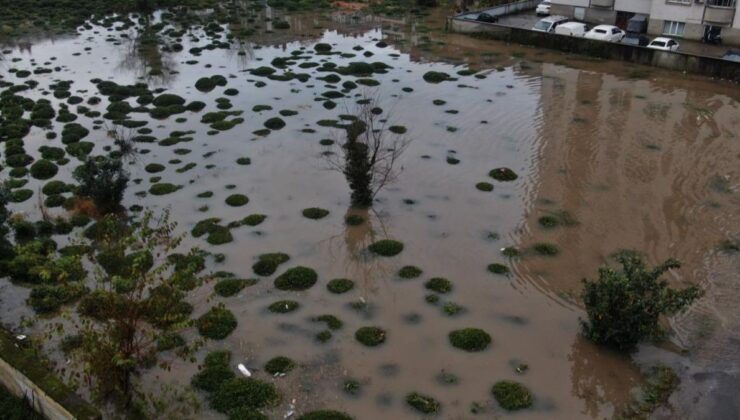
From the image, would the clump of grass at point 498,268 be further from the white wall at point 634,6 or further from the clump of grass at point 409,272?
the white wall at point 634,6

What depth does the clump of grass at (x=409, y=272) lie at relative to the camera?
19333 millimetres

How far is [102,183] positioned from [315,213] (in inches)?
312

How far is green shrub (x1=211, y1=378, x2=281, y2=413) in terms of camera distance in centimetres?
1429

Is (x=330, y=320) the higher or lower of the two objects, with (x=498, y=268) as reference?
lower

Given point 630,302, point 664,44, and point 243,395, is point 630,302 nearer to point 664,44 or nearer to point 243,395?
point 243,395

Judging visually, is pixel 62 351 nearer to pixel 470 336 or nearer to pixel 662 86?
pixel 470 336

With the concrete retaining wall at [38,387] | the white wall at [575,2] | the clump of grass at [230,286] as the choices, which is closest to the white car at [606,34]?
the white wall at [575,2]

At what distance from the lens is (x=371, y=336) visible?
1666cm

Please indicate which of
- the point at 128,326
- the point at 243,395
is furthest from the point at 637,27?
the point at 128,326

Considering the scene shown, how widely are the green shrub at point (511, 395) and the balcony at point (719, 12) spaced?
1542 inches

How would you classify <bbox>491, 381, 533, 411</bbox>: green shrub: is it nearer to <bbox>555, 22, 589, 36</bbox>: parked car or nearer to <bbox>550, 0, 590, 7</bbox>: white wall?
<bbox>555, 22, 589, 36</bbox>: parked car

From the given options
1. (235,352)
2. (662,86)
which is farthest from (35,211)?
(662,86)

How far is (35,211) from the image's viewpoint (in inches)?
915

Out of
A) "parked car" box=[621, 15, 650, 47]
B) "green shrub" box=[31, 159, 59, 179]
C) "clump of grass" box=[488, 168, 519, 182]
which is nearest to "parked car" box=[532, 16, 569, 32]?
"parked car" box=[621, 15, 650, 47]
